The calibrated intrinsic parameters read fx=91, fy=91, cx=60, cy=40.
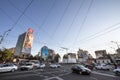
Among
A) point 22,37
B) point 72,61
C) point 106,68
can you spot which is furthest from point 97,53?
point 22,37

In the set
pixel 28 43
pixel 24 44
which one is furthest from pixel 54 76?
pixel 28 43

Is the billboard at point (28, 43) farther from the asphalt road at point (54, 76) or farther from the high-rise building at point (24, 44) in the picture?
the asphalt road at point (54, 76)

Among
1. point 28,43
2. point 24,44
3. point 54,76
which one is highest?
point 28,43

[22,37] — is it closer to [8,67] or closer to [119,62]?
[8,67]

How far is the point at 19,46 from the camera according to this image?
178 ft

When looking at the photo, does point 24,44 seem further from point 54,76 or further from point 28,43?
point 54,76

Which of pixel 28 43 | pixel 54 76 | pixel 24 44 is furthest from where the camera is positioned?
pixel 28 43

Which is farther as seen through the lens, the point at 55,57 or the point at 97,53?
the point at 55,57

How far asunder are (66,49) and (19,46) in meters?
Result: 31.3

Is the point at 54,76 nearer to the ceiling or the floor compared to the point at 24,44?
nearer to the floor

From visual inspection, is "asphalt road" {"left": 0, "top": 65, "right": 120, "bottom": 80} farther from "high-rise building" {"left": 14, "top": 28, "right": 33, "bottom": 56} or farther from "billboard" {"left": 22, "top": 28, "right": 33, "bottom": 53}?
"billboard" {"left": 22, "top": 28, "right": 33, "bottom": 53}

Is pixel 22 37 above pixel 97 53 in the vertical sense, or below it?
above

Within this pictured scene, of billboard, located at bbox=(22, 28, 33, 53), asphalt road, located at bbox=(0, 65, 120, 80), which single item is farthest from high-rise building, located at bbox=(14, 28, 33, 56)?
asphalt road, located at bbox=(0, 65, 120, 80)

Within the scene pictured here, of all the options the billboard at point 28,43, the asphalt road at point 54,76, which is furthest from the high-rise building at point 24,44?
the asphalt road at point 54,76
